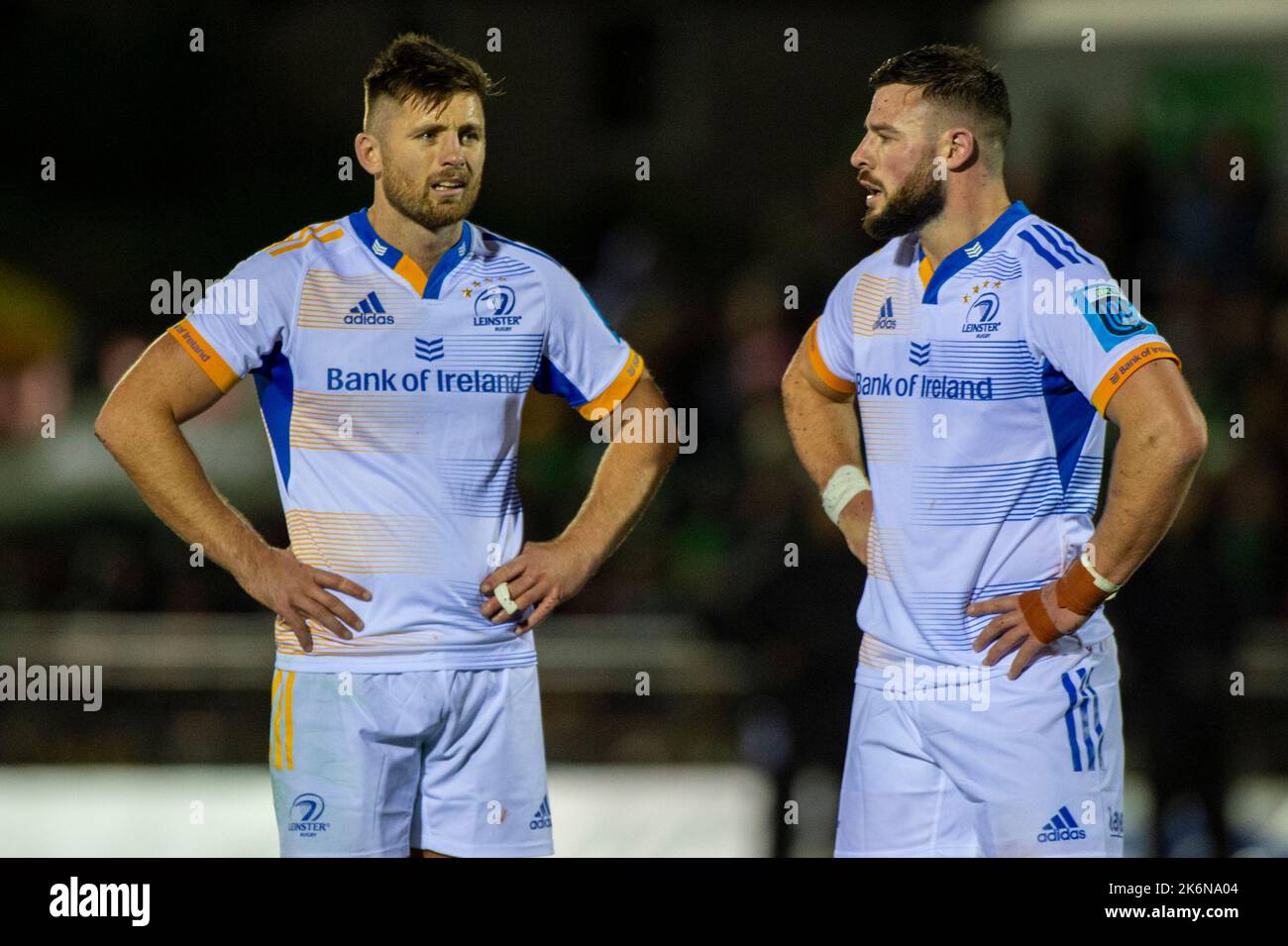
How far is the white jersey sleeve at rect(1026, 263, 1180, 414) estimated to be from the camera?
4.18 metres

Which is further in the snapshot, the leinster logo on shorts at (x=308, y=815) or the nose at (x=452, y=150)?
the nose at (x=452, y=150)

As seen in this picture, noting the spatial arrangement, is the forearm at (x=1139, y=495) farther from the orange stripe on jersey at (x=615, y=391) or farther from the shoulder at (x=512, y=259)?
the shoulder at (x=512, y=259)

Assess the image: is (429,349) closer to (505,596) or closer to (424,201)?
(424,201)

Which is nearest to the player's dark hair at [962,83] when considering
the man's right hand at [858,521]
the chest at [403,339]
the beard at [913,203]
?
the beard at [913,203]


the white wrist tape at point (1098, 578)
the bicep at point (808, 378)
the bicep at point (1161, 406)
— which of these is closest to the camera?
the bicep at point (1161, 406)

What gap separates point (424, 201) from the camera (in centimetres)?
454

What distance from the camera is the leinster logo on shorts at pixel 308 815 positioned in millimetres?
4371

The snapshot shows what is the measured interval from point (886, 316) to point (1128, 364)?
2.26ft

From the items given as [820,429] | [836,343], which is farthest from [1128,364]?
[820,429]

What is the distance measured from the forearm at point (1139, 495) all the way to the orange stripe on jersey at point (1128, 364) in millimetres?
113

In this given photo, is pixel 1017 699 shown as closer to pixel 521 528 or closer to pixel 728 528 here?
pixel 521 528

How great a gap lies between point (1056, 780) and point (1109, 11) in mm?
8186

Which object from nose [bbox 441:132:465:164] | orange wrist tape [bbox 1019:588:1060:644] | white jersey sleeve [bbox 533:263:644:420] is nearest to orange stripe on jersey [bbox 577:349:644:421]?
white jersey sleeve [bbox 533:263:644:420]
